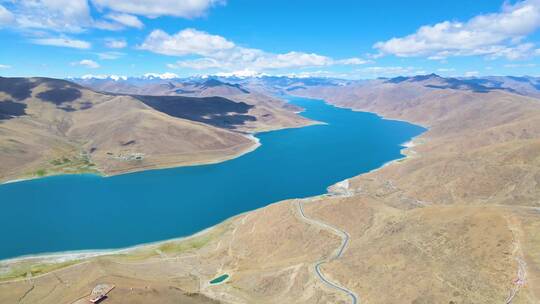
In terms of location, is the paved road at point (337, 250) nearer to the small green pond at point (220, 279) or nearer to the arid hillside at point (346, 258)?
the arid hillside at point (346, 258)

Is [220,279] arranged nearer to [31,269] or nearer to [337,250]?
A: [337,250]

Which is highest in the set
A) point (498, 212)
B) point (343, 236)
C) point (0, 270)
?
point (498, 212)

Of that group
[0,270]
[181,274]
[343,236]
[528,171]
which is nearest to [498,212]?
[343,236]

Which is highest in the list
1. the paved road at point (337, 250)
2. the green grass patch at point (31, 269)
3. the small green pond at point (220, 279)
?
the paved road at point (337, 250)

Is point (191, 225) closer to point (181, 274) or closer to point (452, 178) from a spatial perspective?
point (181, 274)

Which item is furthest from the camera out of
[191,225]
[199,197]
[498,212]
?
[199,197]

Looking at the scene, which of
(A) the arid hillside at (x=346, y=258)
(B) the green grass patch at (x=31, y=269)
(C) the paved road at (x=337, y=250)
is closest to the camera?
(A) the arid hillside at (x=346, y=258)

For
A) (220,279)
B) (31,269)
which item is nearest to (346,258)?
(220,279)

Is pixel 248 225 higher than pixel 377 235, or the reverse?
pixel 377 235

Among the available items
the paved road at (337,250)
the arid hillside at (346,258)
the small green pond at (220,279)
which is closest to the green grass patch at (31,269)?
the arid hillside at (346,258)

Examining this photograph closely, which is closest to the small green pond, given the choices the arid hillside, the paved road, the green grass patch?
the arid hillside

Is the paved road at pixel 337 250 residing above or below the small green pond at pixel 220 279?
above
